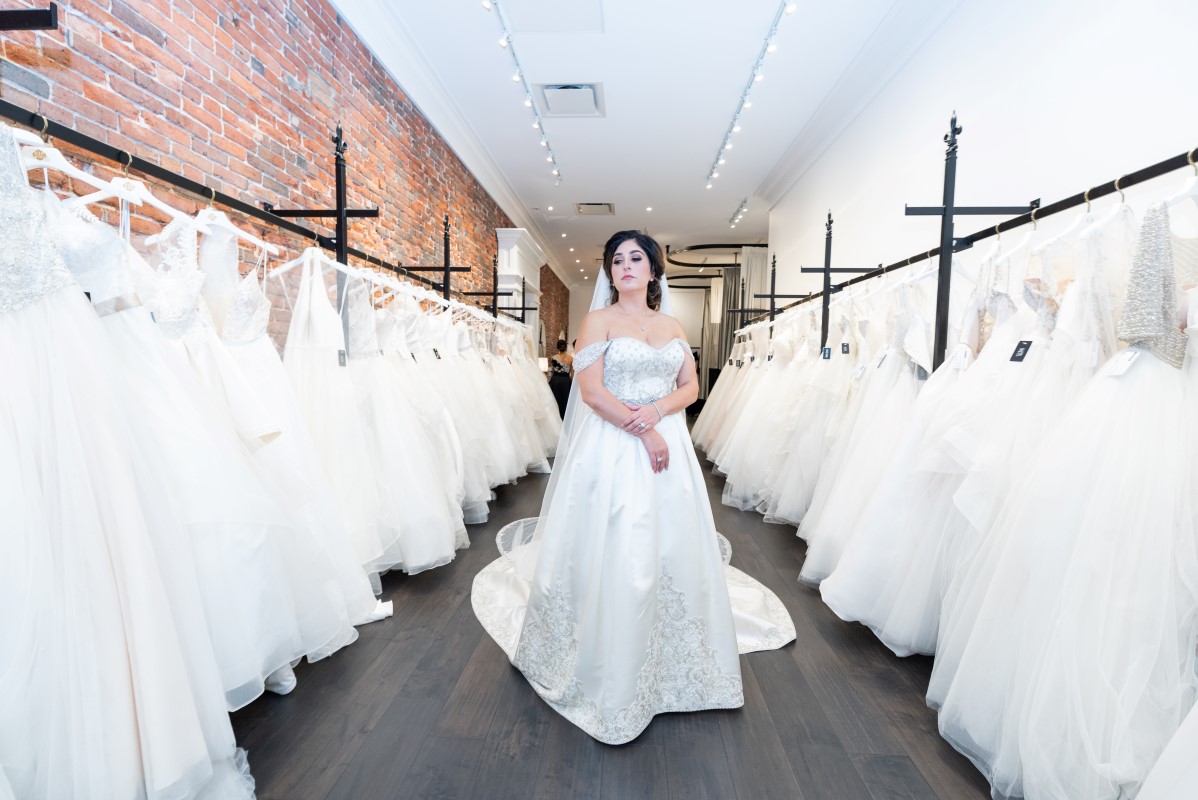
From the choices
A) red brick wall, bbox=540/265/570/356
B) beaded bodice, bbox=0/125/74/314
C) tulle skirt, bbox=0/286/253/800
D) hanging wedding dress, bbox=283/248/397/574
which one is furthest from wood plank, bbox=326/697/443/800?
red brick wall, bbox=540/265/570/356

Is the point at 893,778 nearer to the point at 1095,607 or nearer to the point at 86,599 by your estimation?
the point at 1095,607

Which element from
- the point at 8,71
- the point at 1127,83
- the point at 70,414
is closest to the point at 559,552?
the point at 70,414

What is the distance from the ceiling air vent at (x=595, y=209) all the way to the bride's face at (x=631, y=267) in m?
6.81

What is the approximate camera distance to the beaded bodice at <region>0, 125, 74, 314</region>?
1.21 metres

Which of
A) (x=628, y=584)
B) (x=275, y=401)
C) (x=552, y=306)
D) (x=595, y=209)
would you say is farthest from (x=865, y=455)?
(x=552, y=306)

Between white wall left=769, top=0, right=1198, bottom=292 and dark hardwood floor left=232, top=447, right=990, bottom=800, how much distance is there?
→ 2214 mm

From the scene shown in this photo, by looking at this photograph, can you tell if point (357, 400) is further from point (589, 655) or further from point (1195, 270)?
point (1195, 270)

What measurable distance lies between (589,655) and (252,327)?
1703 mm

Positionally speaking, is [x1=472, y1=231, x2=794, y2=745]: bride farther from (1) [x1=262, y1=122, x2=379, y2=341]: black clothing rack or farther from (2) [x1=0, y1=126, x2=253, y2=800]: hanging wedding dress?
(1) [x1=262, y1=122, x2=379, y2=341]: black clothing rack

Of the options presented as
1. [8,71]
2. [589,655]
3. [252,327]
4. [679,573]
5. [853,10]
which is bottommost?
[589,655]

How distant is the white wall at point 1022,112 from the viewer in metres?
2.16

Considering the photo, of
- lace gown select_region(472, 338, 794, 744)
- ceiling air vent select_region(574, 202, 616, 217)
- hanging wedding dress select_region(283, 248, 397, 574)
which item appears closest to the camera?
lace gown select_region(472, 338, 794, 744)

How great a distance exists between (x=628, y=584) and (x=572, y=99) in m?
4.77

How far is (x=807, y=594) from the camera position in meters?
2.82
